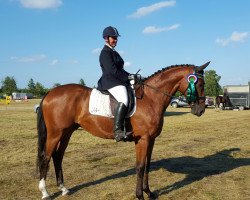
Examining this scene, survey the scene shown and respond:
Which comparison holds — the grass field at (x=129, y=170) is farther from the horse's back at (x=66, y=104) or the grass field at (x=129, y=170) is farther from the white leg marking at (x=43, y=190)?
the horse's back at (x=66, y=104)

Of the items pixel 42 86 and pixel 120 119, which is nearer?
pixel 120 119

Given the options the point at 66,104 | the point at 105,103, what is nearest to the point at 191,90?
the point at 105,103

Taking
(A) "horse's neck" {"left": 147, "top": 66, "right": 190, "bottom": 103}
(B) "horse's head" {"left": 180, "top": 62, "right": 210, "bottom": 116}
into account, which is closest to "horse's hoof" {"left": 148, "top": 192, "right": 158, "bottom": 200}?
(B) "horse's head" {"left": 180, "top": 62, "right": 210, "bottom": 116}

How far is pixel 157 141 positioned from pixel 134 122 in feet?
23.5

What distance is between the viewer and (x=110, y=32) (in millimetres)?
6250

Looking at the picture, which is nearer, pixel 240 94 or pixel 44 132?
pixel 44 132

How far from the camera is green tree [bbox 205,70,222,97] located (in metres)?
94.9

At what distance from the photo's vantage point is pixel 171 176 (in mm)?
7922

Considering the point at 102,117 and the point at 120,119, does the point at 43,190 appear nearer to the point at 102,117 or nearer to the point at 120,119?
the point at 102,117

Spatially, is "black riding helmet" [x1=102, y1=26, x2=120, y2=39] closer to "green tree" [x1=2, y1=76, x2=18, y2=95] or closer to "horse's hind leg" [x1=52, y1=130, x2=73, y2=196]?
"horse's hind leg" [x1=52, y1=130, x2=73, y2=196]

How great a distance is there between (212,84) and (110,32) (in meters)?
94.1

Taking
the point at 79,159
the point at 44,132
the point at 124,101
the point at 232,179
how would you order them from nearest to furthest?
the point at 124,101
the point at 44,132
the point at 232,179
the point at 79,159

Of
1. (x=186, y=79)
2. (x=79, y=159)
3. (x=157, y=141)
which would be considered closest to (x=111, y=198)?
(x=186, y=79)

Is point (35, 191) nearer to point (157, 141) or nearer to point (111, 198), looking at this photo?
point (111, 198)
